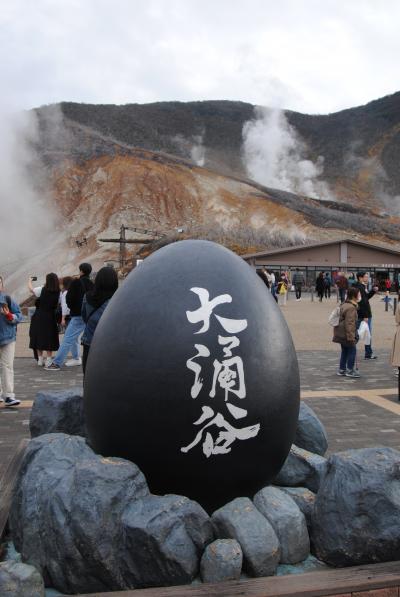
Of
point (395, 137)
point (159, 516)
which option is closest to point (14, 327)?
point (159, 516)

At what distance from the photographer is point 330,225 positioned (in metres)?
71.8

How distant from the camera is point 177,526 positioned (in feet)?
10.0

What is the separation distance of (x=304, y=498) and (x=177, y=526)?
38.3 inches

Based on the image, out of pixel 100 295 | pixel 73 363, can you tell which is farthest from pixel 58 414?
pixel 73 363

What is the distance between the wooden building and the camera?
143 feet

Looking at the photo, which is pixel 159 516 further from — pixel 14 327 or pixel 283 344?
pixel 14 327

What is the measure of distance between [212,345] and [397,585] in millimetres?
1532

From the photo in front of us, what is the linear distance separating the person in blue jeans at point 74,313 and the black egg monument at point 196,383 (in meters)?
5.67

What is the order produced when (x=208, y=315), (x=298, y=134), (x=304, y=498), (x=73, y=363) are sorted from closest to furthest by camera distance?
(x=208, y=315)
(x=304, y=498)
(x=73, y=363)
(x=298, y=134)

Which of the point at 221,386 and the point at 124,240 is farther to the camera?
the point at 124,240

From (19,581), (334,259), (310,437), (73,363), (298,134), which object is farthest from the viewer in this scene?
(298,134)

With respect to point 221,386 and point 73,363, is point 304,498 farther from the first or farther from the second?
point 73,363

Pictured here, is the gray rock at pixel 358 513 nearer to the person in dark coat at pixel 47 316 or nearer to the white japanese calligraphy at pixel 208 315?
the white japanese calligraphy at pixel 208 315

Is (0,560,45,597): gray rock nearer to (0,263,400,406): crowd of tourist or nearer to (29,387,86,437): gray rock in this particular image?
(29,387,86,437): gray rock
